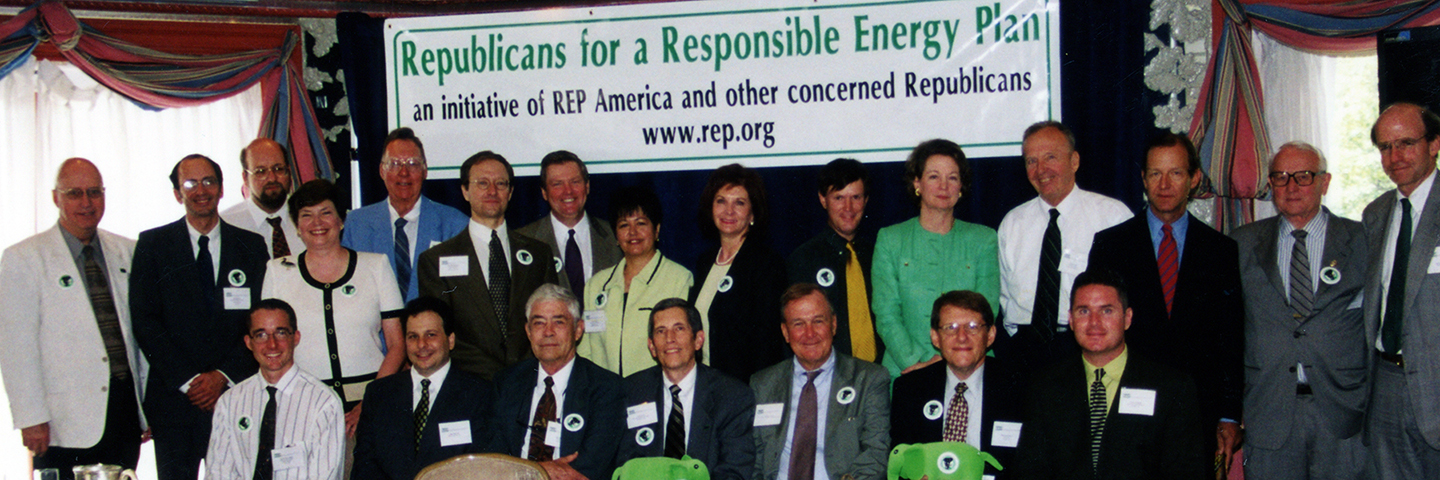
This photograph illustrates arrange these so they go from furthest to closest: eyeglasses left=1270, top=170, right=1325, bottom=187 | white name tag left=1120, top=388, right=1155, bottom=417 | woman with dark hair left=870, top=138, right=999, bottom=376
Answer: woman with dark hair left=870, top=138, right=999, bottom=376 < eyeglasses left=1270, top=170, right=1325, bottom=187 < white name tag left=1120, top=388, right=1155, bottom=417

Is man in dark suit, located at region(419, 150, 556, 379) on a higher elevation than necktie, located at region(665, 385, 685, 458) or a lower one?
higher

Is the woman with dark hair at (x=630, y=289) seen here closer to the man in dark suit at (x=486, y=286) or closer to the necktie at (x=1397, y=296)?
the man in dark suit at (x=486, y=286)

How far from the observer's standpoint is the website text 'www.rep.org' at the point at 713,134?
4184 millimetres

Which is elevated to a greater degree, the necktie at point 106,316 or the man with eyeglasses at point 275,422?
the necktie at point 106,316

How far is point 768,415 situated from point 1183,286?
1.33 m

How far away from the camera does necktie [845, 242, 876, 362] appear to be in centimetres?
361

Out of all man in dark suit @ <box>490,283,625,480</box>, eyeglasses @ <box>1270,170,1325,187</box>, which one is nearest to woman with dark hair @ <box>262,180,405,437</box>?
man in dark suit @ <box>490,283,625,480</box>

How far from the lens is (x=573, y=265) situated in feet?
13.4

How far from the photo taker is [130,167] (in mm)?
4855

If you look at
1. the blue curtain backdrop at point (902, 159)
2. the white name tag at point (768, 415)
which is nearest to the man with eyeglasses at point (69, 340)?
the blue curtain backdrop at point (902, 159)

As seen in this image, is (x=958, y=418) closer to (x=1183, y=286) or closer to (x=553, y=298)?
(x=1183, y=286)

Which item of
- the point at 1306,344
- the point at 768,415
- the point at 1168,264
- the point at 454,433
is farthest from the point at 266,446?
the point at 1306,344

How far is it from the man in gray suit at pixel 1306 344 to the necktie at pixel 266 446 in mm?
3061

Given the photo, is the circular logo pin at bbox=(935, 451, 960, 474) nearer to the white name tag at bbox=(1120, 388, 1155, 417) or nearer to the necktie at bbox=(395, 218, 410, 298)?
the white name tag at bbox=(1120, 388, 1155, 417)
